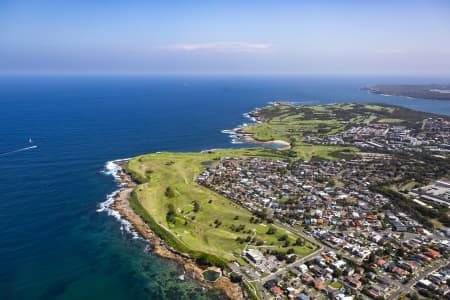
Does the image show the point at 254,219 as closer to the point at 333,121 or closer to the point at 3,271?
the point at 3,271

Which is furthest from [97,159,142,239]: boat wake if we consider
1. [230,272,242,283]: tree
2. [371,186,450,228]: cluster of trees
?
[371,186,450,228]: cluster of trees

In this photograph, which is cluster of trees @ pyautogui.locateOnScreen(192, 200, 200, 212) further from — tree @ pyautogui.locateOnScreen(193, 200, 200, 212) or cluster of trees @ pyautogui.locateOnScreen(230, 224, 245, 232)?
cluster of trees @ pyautogui.locateOnScreen(230, 224, 245, 232)

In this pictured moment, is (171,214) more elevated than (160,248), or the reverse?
(171,214)

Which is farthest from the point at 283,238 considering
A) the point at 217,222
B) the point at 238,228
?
the point at 217,222

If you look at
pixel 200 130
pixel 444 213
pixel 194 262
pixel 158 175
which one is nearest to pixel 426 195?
pixel 444 213

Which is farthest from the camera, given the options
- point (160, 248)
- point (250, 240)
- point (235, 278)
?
point (250, 240)

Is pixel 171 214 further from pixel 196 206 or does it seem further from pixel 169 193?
pixel 169 193
